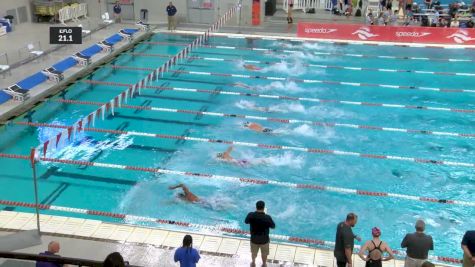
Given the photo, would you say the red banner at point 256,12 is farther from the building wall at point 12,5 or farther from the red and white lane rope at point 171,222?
the red and white lane rope at point 171,222

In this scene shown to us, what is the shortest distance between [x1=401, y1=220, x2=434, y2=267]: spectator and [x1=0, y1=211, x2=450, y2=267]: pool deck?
0.94 meters

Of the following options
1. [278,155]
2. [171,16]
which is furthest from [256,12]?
[278,155]

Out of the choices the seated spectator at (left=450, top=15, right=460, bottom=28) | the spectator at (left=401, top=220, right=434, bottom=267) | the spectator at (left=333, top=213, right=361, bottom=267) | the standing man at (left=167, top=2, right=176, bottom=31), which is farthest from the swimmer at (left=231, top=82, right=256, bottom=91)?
the seated spectator at (left=450, top=15, right=460, bottom=28)

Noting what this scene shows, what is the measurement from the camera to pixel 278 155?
1141 centimetres

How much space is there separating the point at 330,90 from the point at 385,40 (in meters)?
6.92

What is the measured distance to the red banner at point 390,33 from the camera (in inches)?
A: 819

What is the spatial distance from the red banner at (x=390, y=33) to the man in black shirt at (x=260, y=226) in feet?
53.9

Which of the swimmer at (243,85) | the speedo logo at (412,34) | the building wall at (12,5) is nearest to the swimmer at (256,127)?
the swimmer at (243,85)

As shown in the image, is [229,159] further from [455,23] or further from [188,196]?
[455,23]

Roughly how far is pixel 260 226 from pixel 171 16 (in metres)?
17.7

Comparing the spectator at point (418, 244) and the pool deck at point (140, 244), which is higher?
the spectator at point (418, 244)

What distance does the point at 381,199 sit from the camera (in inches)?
384

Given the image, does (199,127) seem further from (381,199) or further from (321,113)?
(381,199)

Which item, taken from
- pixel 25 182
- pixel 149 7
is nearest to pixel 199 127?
pixel 25 182
